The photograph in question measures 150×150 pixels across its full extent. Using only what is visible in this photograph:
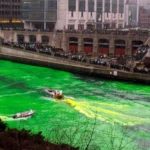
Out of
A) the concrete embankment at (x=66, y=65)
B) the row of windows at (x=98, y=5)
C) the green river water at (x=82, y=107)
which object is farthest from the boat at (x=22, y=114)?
the row of windows at (x=98, y=5)

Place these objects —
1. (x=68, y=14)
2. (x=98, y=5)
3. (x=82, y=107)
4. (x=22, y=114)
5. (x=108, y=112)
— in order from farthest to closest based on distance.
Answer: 1. (x=98, y=5)
2. (x=68, y=14)
3. (x=82, y=107)
4. (x=108, y=112)
5. (x=22, y=114)

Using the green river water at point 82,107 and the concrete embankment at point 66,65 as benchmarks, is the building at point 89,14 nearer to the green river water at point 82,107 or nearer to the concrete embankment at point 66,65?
Result: the concrete embankment at point 66,65

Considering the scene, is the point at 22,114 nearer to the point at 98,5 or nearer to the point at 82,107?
the point at 82,107

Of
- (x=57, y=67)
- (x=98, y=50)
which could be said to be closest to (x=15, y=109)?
(x=57, y=67)

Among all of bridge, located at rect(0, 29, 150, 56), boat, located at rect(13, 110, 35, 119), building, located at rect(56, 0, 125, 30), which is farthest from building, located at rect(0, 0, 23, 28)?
boat, located at rect(13, 110, 35, 119)

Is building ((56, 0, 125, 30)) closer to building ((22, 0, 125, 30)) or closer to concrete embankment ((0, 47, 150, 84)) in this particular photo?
building ((22, 0, 125, 30))

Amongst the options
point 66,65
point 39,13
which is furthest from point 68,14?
point 66,65

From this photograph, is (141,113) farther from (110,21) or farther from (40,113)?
(110,21)
